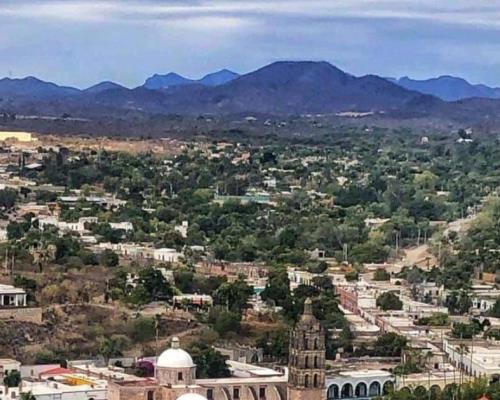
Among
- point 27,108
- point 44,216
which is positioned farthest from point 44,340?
point 27,108

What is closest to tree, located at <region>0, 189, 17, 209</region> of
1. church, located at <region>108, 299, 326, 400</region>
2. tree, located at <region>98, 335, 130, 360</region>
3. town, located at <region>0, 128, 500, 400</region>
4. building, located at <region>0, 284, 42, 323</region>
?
town, located at <region>0, 128, 500, 400</region>

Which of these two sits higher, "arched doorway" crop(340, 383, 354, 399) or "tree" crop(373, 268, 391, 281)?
"tree" crop(373, 268, 391, 281)

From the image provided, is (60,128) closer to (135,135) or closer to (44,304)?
(135,135)

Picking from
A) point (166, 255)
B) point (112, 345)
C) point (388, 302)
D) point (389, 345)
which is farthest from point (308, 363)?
point (166, 255)

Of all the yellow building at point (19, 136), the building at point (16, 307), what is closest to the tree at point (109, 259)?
the building at point (16, 307)

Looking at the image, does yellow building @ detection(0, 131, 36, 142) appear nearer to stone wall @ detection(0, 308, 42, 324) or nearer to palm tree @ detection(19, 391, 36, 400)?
stone wall @ detection(0, 308, 42, 324)

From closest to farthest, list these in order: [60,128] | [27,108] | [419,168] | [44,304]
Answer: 1. [44,304]
2. [419,168]
3. [60,128]
4. [27,108]

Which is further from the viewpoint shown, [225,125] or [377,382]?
[225,125]
